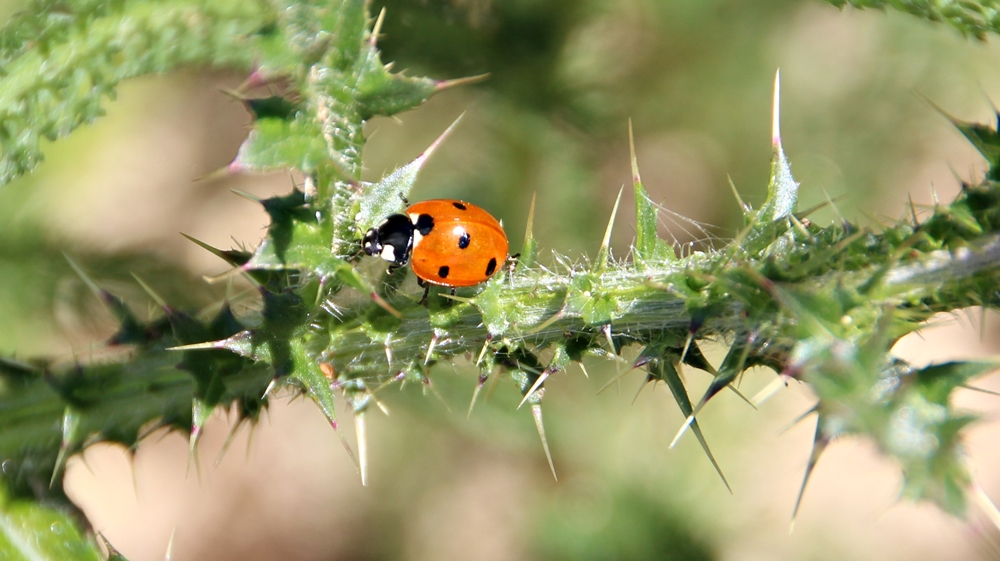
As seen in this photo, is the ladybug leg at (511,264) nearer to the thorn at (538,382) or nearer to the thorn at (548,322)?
the thorn at (548,322)

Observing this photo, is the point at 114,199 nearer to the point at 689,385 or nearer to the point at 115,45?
the point at 115,45

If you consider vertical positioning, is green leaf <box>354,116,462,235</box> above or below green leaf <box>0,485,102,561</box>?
above

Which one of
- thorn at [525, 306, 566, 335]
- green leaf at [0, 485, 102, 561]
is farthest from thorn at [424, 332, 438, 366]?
green leaf at [0, 485, 102, 561]

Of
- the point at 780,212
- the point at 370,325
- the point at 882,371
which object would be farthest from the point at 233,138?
the point at 882,371

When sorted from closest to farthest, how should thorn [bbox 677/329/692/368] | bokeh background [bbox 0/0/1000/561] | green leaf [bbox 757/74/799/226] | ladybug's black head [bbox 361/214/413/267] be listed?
1. thorn [bbox 677/329/692/368]
2. green leaf [bbox 757/74/799/226]
3. ladybug's black head [bbox 361/214/413/267]
4. bokeh background [bbox 0/0/1000/561]

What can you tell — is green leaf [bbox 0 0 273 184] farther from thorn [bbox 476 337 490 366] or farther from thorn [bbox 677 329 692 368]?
thorn [bbox 677 329 692 368]

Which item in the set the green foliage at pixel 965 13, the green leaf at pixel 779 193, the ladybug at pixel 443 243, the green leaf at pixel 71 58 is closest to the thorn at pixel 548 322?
the ladybug at pixel 443 243

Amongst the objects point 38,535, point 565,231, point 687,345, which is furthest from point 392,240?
point 565,231
